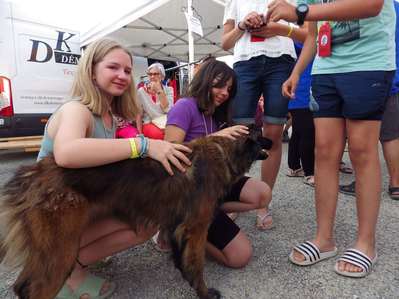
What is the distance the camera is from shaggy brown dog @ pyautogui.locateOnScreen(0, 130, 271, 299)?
1.46 meters

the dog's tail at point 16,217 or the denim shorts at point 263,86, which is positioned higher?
the denim shorts at point 263,86

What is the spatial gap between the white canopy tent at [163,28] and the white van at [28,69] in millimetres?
840

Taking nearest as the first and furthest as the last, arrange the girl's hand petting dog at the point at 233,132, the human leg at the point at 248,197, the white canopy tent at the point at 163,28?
the girl's hand petting dog at the point at 233,132
the human leg at the point at 248,197
the white canopy tent at the point at 163,28

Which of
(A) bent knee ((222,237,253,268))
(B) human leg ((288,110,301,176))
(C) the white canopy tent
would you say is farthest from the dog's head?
(C) the white canopy tent

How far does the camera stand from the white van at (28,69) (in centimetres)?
602

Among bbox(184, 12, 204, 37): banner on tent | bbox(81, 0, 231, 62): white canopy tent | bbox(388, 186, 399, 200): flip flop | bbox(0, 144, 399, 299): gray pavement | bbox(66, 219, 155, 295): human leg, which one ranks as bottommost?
bbox(0, 144, 399, 299): gray pavement

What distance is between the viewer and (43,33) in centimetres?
652

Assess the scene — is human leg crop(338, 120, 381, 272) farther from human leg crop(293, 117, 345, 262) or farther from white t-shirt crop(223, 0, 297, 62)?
white t-shirt crop(223, 0, 297, 62)

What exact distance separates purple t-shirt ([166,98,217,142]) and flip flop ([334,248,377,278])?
4.16 ft

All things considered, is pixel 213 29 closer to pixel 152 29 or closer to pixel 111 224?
pixel 152 29

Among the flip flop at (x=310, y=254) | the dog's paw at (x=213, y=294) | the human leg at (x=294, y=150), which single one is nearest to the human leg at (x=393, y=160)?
the human leg at (x=294, y=150)

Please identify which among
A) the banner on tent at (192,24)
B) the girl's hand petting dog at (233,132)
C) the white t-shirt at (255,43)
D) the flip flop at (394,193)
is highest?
the banner on tent at (192,24)

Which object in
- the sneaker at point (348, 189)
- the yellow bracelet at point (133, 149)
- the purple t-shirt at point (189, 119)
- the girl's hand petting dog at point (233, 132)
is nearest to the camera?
the yellow bracelet at point (133, 149)

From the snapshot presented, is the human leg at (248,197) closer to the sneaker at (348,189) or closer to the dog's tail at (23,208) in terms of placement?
the dog's tail at (23,208)
